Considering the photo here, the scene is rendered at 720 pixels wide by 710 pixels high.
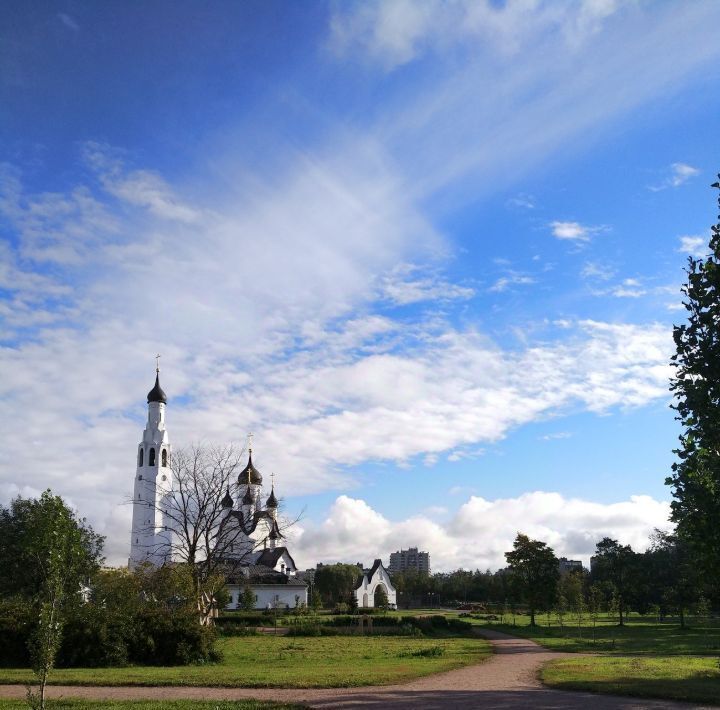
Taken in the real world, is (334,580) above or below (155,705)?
above

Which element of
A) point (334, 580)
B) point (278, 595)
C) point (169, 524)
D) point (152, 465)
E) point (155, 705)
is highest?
point (152, 465)

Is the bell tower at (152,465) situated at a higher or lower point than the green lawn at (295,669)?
higher

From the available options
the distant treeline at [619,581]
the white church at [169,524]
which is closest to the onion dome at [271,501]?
the white church at [169,524]

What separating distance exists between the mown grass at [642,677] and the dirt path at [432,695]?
0.72m

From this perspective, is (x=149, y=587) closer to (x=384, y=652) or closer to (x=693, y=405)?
(x=384, y=652)

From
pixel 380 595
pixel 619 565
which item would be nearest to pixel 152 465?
pixel 380 595

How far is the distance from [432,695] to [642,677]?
274 inches

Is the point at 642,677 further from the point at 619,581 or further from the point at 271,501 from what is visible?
the point at 271,501

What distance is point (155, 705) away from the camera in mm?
15672

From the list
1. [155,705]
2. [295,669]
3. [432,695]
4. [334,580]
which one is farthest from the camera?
[334,580]

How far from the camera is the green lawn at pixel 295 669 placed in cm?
1959

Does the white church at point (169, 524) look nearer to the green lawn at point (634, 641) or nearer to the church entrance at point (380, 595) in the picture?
the church entrance at point (380, 595)

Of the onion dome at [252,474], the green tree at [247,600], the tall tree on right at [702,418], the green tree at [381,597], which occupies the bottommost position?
the green tree at [381,597]

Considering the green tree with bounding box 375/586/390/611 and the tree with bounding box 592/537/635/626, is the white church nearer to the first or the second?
the green tree with bounding box 375/586/390/611
